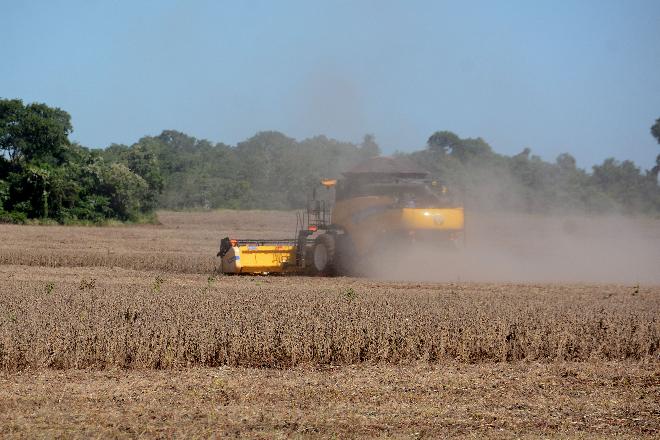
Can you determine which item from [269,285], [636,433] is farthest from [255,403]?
[269,285]

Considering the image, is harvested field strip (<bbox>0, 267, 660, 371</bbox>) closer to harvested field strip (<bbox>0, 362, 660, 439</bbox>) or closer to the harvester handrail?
harvested field strip (<bbox>0, 362, 660, 439</bbox>)

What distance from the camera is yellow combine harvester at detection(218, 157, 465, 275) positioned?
2028cm

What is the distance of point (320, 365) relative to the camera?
35.7 ft

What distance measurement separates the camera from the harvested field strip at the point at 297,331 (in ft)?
34.8

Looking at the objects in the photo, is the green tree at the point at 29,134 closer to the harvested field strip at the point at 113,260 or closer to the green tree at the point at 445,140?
the harvested field strip at the point at 113,260

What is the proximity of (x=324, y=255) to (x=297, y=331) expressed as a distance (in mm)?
10767

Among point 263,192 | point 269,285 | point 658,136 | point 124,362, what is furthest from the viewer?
point 263,192

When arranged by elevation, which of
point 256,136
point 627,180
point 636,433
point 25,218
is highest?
point 256,136

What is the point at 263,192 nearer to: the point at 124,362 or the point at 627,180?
the point at 627,180

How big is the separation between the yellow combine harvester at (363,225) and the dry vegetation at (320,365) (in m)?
4.66

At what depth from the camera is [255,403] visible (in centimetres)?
891

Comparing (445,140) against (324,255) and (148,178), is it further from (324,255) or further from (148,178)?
(324,255)

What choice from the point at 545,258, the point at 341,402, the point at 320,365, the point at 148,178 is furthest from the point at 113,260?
the point at 148,178

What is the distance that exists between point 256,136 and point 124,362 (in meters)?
105
